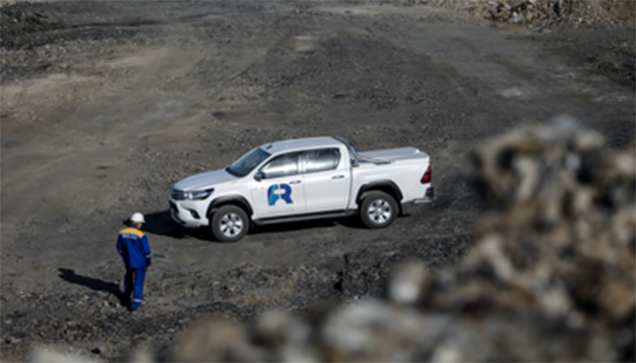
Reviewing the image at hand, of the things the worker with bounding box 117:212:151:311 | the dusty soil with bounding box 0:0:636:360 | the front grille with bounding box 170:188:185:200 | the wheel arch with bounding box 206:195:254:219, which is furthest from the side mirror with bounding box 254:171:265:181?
the worker with bounding box 117:212:151:311

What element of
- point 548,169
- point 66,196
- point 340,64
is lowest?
point 66,196

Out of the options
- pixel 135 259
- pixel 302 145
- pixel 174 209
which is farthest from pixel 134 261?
pixel 302 145

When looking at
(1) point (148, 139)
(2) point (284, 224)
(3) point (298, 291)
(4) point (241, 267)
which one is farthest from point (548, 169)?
(1) point (148, 139)

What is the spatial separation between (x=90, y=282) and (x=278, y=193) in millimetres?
4118

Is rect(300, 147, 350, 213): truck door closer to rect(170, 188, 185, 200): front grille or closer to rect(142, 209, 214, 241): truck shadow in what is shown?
rect(142, 209, 214, 241): truck shadow

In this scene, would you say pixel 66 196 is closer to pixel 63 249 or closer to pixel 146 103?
pixel 63 249

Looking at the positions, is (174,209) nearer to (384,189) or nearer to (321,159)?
(321,159)

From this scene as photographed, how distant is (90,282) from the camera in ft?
35.3

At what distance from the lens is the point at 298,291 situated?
32.4 feet

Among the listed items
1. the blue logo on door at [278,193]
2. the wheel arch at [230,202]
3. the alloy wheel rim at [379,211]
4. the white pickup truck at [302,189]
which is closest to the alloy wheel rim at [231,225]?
the white pickup truck at [302,189]

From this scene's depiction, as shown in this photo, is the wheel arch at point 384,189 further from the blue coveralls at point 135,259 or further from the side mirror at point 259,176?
the blue coveralls at point 135,259

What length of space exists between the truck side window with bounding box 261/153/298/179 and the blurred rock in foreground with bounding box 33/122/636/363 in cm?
1047

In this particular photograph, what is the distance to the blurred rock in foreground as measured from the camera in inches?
75.7

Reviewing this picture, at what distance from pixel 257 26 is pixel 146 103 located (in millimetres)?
12417
